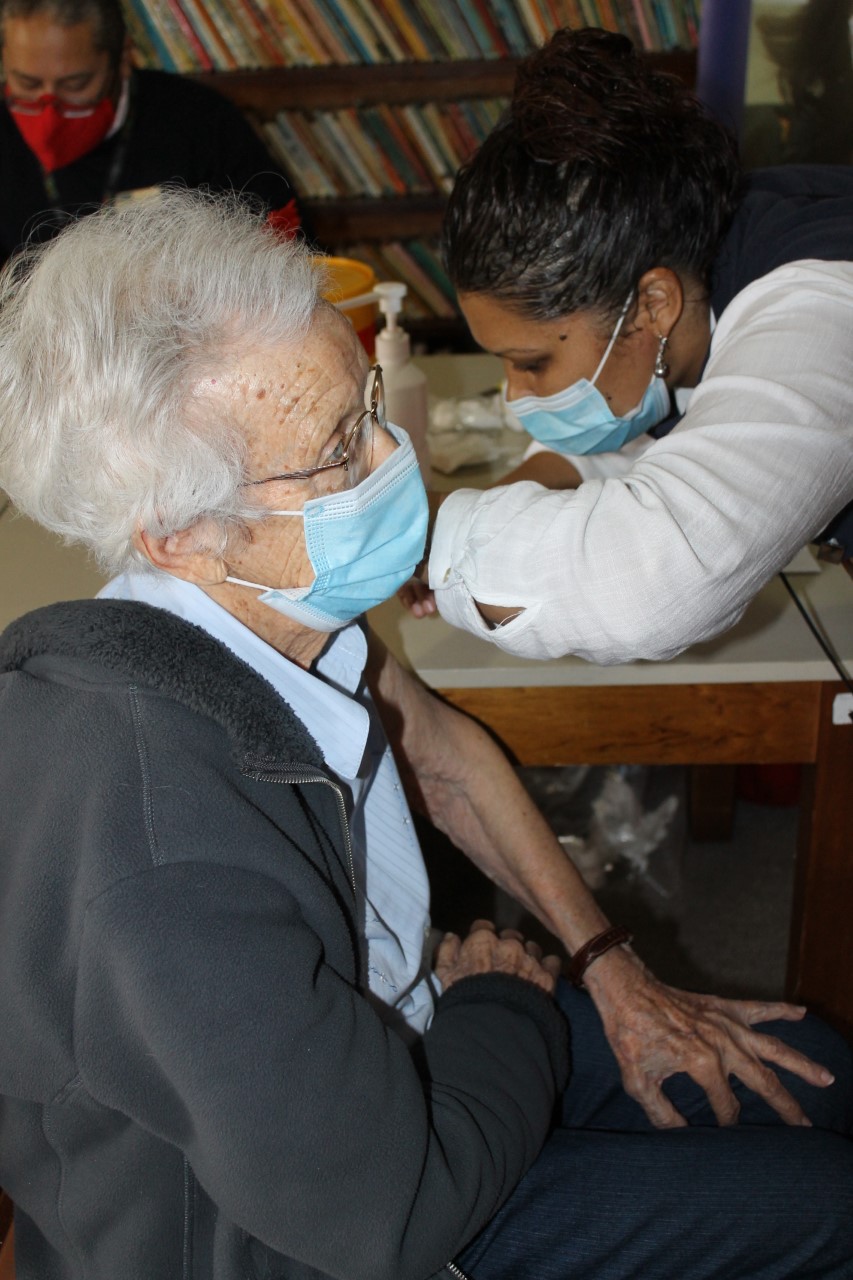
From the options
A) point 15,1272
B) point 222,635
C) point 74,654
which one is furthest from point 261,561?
point 15,1272

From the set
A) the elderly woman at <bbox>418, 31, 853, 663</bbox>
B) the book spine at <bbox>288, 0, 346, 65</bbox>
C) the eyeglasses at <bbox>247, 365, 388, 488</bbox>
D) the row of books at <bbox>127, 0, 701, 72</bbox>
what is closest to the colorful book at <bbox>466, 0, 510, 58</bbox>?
the row of books at <bbox>127, 0, 701, 72</bbox>

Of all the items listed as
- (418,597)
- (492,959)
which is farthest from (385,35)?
(492,959)

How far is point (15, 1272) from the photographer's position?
1.00 metres

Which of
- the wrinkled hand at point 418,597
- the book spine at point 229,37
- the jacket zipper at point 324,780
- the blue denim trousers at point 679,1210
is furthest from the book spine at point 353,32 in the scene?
the blue denim trousers at point 679,1210

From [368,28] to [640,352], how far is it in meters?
2.37

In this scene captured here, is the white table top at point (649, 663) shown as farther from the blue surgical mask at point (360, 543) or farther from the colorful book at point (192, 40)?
the colorful book at point (192, 40)

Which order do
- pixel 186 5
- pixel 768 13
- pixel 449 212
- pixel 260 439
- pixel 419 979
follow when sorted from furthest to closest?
pixel 186 5
pixel 768 13
pixel 449 212
pixel 419 979
pixel 260 439

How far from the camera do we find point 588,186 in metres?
1.22

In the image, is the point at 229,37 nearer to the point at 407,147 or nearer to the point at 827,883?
the point at 407,147

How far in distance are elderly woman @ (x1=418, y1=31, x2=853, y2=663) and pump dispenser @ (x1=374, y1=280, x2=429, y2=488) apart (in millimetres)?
231

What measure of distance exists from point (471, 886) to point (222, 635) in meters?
1.31

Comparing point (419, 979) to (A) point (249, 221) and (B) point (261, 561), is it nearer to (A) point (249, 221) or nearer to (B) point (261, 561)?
(B) point (261, 561)

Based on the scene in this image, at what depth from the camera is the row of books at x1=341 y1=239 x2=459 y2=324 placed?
3.54m

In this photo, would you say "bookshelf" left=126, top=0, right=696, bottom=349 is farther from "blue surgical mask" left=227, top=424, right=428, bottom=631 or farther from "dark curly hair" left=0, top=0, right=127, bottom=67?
"blue surgical mask" left=227, top=424, right=428, bottom=631
